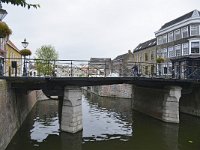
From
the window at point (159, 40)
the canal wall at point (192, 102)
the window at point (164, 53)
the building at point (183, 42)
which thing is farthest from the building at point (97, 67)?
the window at point (159, 40)

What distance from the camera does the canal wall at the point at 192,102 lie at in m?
28.8

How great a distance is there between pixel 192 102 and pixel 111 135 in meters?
13.7

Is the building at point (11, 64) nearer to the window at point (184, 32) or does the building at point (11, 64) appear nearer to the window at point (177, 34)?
the window at point (184, 32)

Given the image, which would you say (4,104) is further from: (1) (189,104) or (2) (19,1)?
(1) (189,104)

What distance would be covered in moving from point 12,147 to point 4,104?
108 inches

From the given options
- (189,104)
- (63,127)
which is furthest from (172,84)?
(63,127)

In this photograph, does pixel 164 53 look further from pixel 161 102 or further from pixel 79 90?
pixel 79 90

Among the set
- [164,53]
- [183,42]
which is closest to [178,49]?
[183,42]

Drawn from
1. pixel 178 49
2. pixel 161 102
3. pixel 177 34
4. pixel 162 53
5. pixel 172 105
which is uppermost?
pixel 177 34

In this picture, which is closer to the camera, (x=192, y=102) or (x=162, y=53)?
(x=192, y=102)

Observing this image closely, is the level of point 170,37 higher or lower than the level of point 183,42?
higher

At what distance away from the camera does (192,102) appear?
29.9 meters

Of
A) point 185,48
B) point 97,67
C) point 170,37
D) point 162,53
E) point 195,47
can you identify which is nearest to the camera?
point 97,67

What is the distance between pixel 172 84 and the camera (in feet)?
84.2
